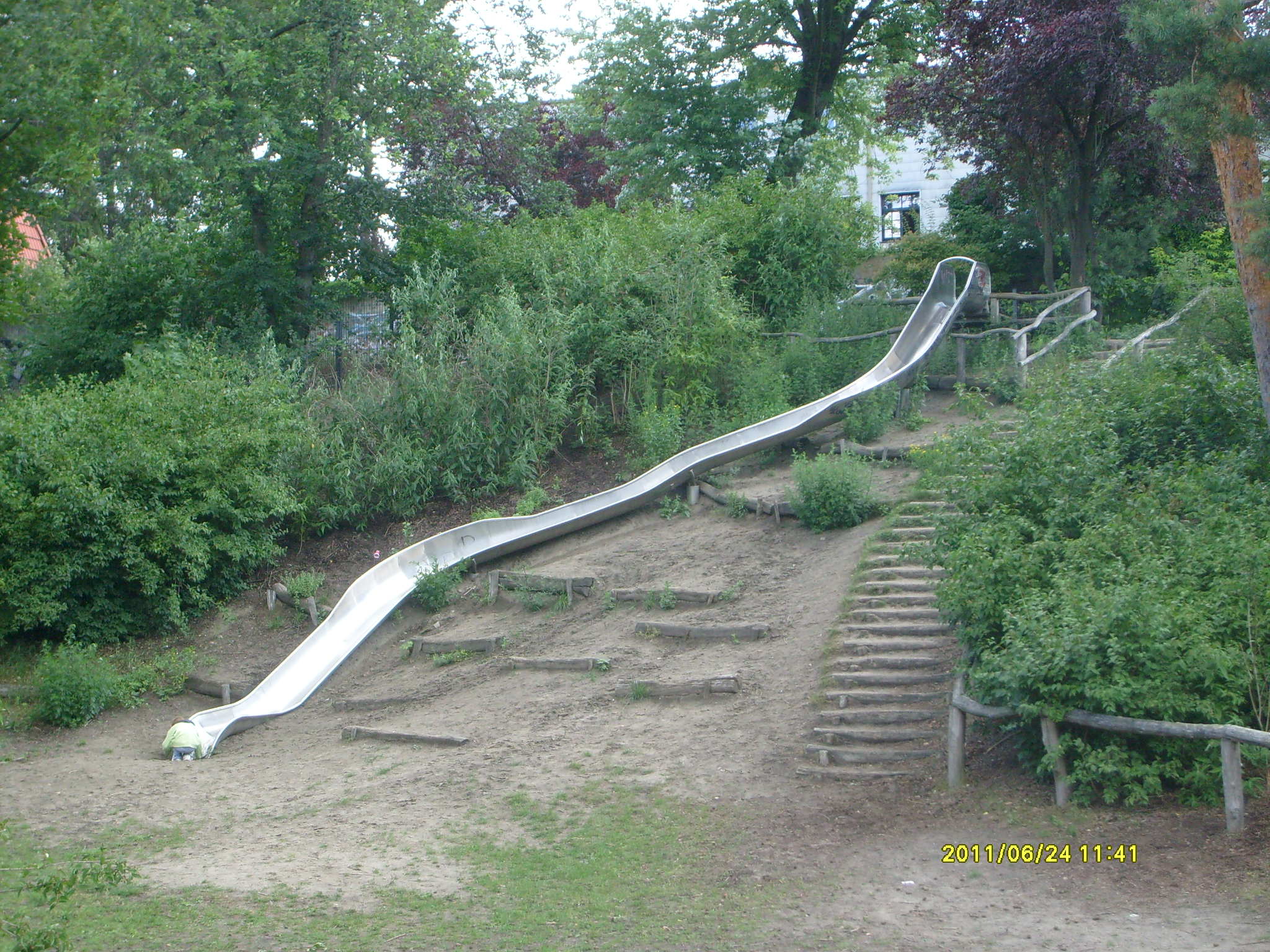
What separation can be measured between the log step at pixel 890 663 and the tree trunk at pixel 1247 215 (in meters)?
3.46

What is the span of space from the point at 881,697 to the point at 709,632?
92.3 inches

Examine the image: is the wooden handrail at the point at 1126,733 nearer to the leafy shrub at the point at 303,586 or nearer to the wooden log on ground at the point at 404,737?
the wooden log on ground at the point at 404,737

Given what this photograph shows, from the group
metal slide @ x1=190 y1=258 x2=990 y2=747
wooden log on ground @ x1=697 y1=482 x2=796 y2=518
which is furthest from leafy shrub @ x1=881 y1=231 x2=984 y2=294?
wooden log on ground @ x1=697 y1=482 x2=796 y2=518

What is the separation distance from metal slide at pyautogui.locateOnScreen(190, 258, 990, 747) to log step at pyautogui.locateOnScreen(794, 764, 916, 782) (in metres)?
5.92

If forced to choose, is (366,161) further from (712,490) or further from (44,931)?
(44,931)

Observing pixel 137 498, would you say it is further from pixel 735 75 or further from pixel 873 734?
pixel 735 75

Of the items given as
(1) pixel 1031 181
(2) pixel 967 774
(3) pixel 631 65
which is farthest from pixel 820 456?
(3) pixel 631 65

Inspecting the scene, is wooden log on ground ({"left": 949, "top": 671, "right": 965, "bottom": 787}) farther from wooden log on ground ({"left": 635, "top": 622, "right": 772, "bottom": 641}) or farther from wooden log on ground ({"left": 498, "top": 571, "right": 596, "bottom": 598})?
wooden log on ground ({"left": 498, "top": 571, "right": 596, "bottom": 598})

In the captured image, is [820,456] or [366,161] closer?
[820,456]

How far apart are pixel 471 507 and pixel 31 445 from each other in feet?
18.4

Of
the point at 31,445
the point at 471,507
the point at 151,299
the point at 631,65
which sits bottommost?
the point at 471,507

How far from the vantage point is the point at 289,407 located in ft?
50.5

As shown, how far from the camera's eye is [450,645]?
12.7 metres

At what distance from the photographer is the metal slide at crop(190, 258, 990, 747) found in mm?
12250
